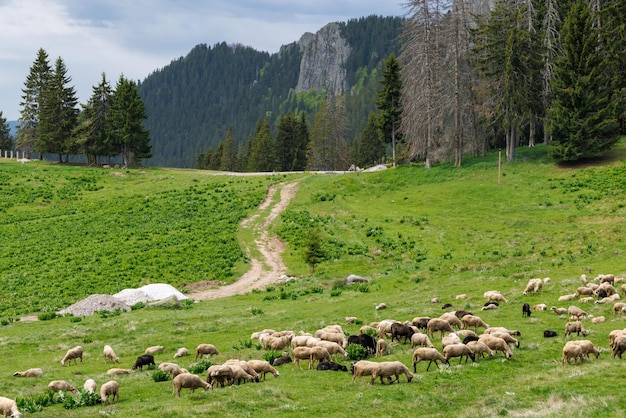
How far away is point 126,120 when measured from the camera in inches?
3536

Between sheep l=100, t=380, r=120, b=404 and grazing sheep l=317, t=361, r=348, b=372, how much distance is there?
5713 millimetres

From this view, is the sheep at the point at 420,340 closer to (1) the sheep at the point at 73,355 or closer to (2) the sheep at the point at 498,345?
(2) the sheep at the point at 498,345

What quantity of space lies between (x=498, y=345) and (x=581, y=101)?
51461mm

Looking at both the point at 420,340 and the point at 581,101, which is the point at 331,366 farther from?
the point at 581,101

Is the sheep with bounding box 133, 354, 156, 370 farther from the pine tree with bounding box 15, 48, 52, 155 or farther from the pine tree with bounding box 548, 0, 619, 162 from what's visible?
the pine tree with bounding box 15, 48, 52, 155

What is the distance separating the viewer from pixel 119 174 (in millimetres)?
83750

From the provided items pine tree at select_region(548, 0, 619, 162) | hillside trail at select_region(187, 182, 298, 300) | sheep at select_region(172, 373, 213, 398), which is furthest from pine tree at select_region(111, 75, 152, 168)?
sheep at select_region(172, 373, 213, 398)

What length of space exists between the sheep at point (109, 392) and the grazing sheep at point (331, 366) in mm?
→ 5713

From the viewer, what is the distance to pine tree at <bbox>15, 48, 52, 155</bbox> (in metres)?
99.6

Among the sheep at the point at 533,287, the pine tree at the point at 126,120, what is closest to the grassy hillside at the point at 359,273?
the sheep at the point at 533,287

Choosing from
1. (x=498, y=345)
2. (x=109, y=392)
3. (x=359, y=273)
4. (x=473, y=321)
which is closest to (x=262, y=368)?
(x=109, y=392)

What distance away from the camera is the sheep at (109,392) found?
47.6ft

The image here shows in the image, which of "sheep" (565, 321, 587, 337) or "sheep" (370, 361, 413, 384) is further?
"sheep" (565, 321, 587, 337)

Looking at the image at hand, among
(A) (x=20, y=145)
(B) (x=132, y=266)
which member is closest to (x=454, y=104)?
(B) (x=132, y=266)
